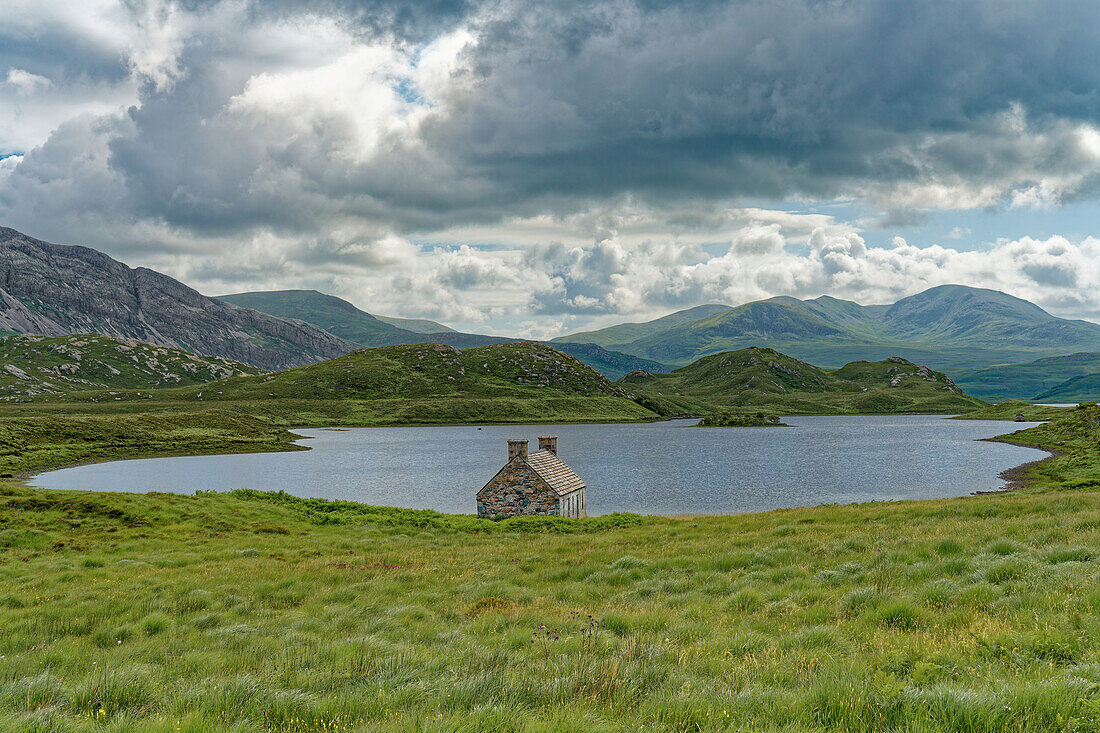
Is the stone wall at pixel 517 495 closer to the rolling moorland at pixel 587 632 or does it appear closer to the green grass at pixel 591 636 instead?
Answer: the rolling moorland at pixel 587 632

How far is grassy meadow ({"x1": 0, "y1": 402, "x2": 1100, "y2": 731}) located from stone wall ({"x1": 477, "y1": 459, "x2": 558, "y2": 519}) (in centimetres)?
1929

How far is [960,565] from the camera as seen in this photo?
50.0ft

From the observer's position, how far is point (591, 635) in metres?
10.7

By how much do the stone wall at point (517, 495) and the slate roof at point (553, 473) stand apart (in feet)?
2.36

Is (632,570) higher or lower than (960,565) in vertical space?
lower

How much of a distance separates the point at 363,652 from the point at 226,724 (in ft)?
13.0

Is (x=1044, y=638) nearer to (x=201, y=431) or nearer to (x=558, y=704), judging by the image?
(x=558, y=704)

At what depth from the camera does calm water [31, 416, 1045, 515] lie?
68.8 meters

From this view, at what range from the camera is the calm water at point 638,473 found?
226 feet

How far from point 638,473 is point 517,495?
4634cm

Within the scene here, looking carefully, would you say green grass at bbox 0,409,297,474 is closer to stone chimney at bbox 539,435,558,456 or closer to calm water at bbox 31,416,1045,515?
calm water at bbox 31,416,1045,515

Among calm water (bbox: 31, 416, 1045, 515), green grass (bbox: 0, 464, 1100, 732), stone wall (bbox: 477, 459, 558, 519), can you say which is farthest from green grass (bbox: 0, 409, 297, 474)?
green grass (bbox: 0, 464, 1100, 732)

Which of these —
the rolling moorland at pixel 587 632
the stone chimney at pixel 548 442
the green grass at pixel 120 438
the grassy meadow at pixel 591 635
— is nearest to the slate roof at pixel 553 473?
the stone chimney at pixel 548 442

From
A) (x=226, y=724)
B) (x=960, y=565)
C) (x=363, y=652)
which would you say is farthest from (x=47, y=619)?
(x=960, y=565)
